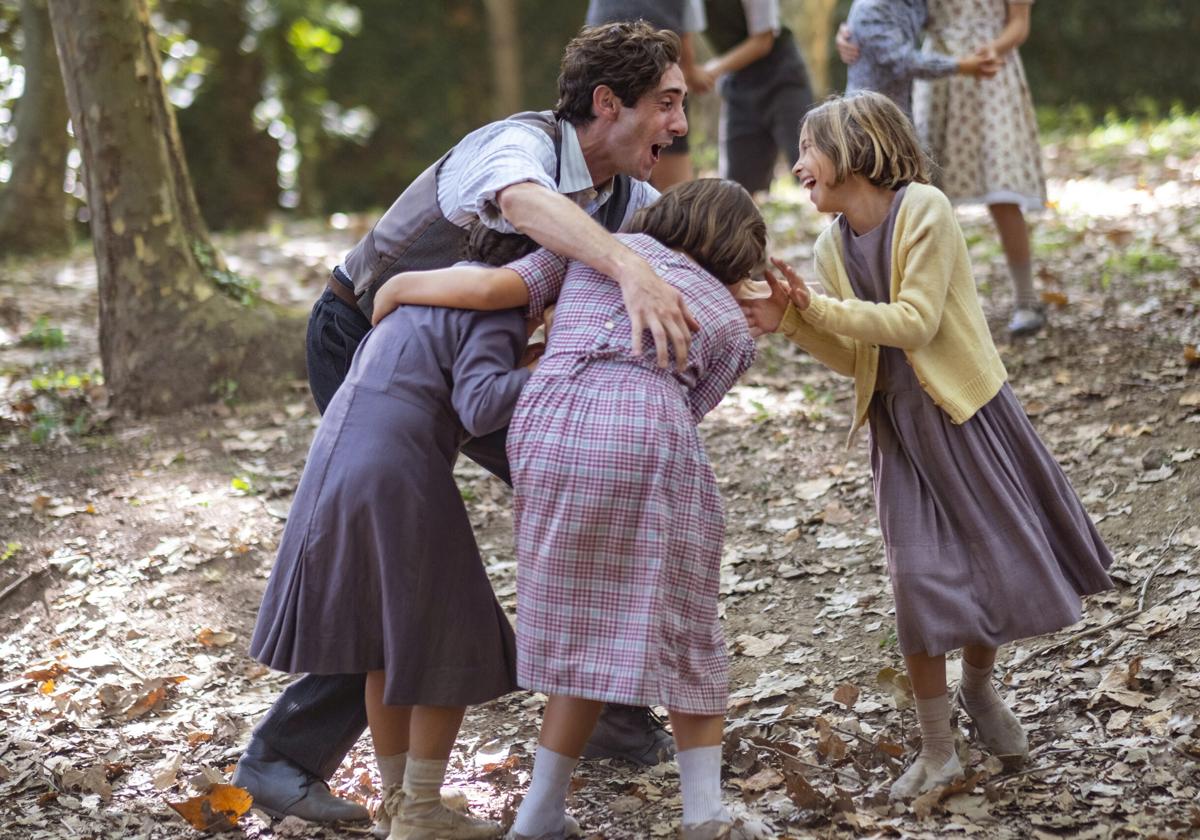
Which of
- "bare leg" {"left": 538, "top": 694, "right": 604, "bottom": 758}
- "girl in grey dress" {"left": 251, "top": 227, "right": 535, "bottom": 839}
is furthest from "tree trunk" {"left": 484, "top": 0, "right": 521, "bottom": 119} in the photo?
"bare leg" {"left": 538, "top": 694, "right": 604, "bottom": 758}

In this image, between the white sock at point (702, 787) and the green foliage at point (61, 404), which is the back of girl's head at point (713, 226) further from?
the green foliage at point (61, 404)

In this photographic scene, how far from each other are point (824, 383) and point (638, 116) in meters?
3.29

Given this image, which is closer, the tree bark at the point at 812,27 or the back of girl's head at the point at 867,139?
the back of girl's head at the point at 867,139

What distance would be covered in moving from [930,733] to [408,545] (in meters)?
1.34

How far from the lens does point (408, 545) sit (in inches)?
112

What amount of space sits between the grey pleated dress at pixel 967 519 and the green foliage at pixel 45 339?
19.3ft

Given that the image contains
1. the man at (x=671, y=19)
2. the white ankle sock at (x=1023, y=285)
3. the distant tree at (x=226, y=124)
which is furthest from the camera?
the distant tree at (x=226, y=124)

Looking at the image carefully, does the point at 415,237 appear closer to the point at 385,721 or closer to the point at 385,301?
the point at 385,301

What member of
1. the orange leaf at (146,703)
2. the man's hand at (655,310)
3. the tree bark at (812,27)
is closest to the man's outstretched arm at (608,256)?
the man's hand at (655,310)

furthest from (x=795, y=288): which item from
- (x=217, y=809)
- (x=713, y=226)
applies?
(x=217, y=809)

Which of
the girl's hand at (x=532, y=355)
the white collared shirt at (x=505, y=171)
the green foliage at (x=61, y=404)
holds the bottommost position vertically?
the green foliage at (x=61, y=404)

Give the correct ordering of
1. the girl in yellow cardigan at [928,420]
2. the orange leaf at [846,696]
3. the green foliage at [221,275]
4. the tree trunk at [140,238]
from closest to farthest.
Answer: the girl in yellow cardigan at [928,420]
the orange leaf at [846,696]
the tree trunk at [140,238]
the green foliage at [221,275]

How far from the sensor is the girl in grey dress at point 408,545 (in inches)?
111

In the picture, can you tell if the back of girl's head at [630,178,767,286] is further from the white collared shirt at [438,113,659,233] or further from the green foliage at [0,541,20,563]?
the green foliage at [0,541,20,563]
